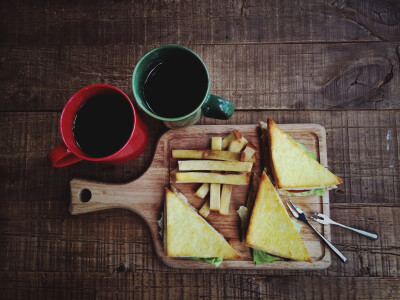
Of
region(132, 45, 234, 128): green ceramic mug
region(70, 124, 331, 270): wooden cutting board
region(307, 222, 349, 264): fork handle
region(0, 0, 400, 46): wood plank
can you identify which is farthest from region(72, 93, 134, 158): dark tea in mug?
region(307, 222, 349, 264): fork handle

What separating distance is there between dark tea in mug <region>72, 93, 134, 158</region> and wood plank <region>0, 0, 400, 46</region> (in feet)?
1.85

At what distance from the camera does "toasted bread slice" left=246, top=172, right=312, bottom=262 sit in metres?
1.46

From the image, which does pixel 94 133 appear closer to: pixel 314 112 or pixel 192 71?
pixel 192 71

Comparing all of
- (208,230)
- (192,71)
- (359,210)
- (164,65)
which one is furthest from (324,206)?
(164,65)

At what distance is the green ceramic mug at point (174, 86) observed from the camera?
1231 millimetres

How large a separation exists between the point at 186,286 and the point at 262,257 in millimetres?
451

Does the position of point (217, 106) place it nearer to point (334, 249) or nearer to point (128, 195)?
point (128, 195)

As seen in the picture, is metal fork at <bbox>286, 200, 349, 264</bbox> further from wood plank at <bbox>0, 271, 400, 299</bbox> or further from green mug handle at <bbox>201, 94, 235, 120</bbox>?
green mug handle at <bbox>201, 94, 235, 120</bbox>

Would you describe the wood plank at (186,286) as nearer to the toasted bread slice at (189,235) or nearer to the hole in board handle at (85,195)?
the toasted bread slice at (189,235)

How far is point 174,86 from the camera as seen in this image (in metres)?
1.28

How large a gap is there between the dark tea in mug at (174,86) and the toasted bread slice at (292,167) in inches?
18.3

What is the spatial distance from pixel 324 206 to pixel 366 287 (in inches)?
20.1

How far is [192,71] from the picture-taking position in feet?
4.13

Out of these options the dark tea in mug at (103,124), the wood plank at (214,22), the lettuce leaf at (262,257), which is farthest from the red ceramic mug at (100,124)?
the lettuce leaf at (262,257)
